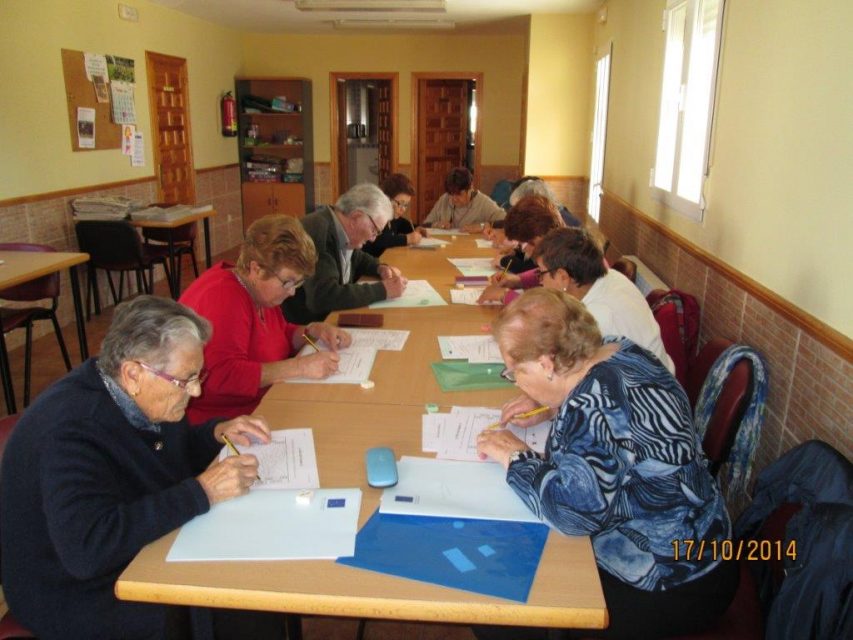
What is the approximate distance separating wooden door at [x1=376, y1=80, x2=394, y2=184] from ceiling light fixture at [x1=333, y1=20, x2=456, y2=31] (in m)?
1.32

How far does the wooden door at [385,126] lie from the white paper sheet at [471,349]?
7.29m

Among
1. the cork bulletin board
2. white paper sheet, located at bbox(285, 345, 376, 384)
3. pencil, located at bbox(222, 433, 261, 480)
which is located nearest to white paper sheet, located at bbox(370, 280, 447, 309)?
white paper sheet, located at bbox(285, 345, 376, 384)

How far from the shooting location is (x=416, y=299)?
10.5ft

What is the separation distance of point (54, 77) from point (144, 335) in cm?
483

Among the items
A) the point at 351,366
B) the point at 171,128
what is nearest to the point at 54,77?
the point at 171,128

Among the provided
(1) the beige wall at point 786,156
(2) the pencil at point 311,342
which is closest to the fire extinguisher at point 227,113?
(1) the beige wall at point 786,156

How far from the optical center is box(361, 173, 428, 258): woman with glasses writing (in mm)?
4562

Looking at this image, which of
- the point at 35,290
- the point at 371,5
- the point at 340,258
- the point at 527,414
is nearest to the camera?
the point at 527,414

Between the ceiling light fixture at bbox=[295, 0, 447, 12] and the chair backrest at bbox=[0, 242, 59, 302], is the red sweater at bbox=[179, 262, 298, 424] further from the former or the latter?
the ceiling light fixture at bbox=[295, 0, 447, 12]

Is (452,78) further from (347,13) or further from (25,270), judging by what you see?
(25,270)

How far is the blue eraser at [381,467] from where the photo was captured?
1.46 meters

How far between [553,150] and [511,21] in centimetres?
167

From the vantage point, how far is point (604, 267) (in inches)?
94.8
